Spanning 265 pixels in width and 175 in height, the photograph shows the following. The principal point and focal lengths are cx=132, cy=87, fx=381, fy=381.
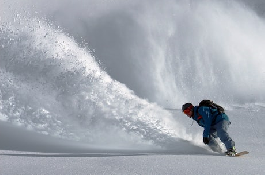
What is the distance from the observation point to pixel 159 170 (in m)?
3.86

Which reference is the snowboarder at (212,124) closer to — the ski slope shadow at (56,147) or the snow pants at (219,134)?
the snow pants at (219,134)

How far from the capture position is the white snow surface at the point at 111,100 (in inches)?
174

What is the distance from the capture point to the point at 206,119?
5898 mm

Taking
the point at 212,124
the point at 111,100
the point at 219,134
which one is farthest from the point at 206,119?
the point at 111,100

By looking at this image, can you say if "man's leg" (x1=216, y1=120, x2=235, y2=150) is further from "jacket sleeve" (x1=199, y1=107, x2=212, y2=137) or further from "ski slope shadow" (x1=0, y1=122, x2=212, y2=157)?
"ski slope shadow" (x1=0, y1=122, x2=212, y2=157)

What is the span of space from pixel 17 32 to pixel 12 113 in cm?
257

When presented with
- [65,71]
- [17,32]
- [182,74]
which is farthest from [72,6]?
[65,71]

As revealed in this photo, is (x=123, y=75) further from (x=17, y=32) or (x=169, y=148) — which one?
(x=169, y=148)

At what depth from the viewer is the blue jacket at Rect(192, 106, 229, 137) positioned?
5875mm

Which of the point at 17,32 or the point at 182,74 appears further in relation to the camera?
the point at 182,74

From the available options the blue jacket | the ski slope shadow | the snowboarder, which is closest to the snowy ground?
the ski slope shadow

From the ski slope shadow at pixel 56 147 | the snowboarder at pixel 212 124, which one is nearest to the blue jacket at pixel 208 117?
the snowboarder at pixel 212 124

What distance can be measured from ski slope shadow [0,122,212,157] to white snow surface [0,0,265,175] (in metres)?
0.02

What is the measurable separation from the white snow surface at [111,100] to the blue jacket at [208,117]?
0.40 meters
